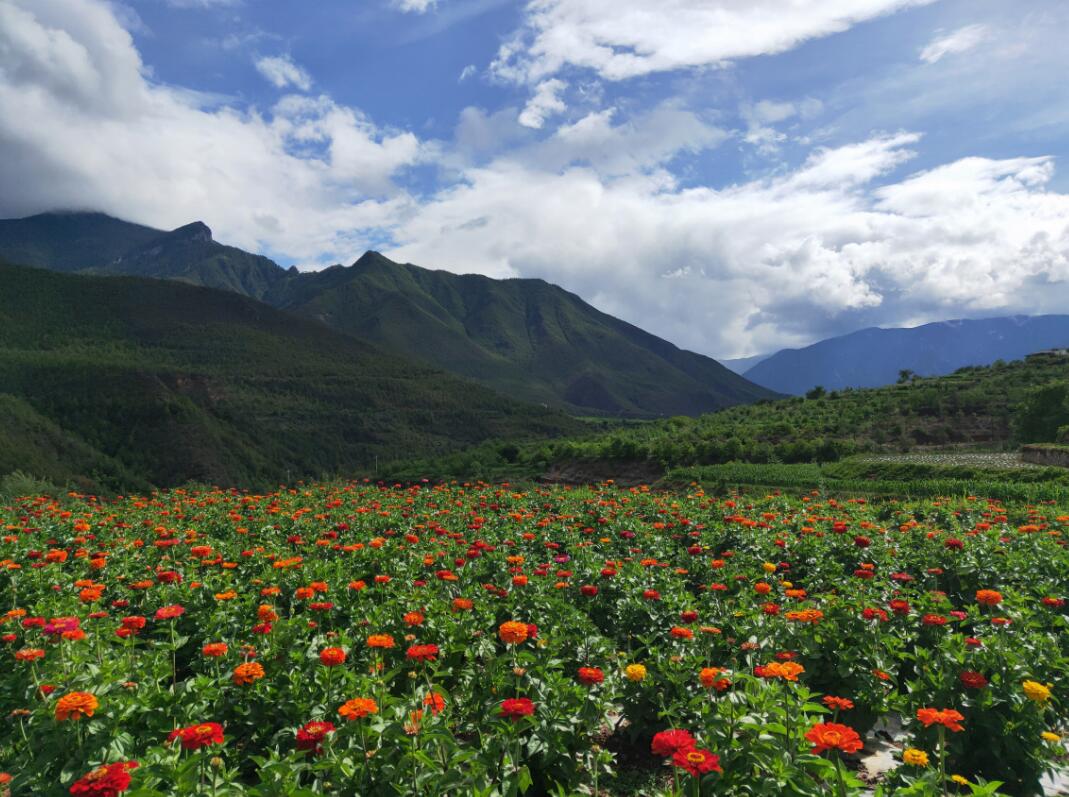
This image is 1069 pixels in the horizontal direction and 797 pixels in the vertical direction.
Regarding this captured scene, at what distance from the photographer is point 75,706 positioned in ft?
10.8

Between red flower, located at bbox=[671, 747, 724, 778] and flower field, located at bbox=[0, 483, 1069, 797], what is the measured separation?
17 millimetres

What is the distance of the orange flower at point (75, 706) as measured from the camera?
325 cm

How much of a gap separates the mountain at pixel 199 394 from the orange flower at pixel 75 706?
250 ft

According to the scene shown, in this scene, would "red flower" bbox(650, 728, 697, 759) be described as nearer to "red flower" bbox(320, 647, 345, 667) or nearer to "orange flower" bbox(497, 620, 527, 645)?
"orange flower" bbox(497, 620, 527, 645)

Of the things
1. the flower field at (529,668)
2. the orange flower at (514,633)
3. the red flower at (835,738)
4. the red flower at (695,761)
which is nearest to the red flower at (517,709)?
the flower field at (529,668)

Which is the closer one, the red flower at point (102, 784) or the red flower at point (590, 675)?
the red flower at point (102, 784)

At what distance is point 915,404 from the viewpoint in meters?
53.4

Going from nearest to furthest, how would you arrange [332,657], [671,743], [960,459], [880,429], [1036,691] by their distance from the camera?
1. [671,743]
2. [1036,691]
3. [332,657]
4. [960,459]
5. [880,429]

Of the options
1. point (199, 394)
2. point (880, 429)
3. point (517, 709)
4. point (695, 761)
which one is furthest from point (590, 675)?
point (199, 394)

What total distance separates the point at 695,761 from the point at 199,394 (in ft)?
392

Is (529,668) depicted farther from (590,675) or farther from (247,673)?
(247,673)

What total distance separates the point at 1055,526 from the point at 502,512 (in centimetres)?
1014

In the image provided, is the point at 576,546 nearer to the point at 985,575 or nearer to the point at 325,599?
the point at 325,599

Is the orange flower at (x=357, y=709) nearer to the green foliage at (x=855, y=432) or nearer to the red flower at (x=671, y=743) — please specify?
the red flower at (x=671, y=743)
